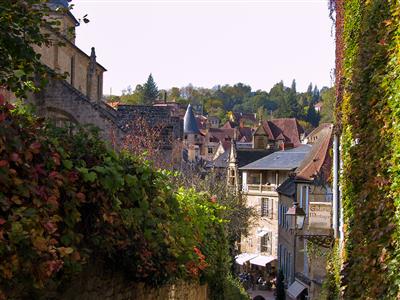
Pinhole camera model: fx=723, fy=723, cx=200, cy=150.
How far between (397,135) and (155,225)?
278 centimetres

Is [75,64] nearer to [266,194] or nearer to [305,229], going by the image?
[305,229]

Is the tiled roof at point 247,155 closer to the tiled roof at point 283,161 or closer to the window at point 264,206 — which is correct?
the tiled roof at point 283,161

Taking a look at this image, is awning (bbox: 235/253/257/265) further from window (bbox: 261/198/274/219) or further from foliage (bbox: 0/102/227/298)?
foliage (bbox: 0/102/227/298)

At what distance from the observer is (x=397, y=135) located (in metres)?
7.69

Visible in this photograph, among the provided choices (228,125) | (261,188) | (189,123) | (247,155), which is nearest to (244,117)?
(228,125)

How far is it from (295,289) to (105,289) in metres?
31.1

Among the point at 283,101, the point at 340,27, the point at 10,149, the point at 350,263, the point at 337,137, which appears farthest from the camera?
the point at 283,101

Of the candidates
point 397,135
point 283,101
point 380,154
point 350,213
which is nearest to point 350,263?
point 350,213

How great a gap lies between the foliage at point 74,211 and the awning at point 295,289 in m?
27.2

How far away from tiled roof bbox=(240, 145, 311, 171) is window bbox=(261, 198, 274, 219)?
7.92 feet

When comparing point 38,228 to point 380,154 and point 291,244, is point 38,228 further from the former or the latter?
point 291,244

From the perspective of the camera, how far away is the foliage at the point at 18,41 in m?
6.14

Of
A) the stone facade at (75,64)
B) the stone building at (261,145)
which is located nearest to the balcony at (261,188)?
the stone building at (261,145)

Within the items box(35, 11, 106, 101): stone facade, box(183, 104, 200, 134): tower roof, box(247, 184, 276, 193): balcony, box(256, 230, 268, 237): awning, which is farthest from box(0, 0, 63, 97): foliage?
box(183, 104, 200, 134): tower roof
